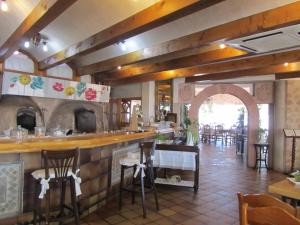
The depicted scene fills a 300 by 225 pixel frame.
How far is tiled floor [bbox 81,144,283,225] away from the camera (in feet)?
11.5

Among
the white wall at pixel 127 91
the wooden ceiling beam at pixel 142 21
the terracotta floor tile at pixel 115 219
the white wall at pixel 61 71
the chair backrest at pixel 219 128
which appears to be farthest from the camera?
the chair backrest at pixel 219 128

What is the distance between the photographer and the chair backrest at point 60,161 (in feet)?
9.17

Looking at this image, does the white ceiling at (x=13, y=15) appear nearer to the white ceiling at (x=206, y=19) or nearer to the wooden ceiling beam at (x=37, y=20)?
the wooden ceiling beam at (x=37, y=20)

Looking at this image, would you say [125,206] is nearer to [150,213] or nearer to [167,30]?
[150,213]

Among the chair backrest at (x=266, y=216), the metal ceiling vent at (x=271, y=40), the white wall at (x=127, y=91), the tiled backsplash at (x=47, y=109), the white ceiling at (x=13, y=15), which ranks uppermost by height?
the white ceiling at (x=13, y=15)

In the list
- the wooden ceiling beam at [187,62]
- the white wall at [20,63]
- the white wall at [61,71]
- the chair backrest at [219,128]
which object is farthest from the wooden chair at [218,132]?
the white wall at [20,63]

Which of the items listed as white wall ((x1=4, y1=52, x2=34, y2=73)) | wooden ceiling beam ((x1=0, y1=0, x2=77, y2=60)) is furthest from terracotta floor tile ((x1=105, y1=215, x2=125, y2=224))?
white wall ((x1=4, y1=52, x2=34, y2=73))

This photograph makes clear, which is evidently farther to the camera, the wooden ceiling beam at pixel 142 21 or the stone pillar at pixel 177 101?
the stone pillar at pixel 177 101

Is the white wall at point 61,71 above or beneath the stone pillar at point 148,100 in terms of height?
above

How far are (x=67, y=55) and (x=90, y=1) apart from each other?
1.75 metres

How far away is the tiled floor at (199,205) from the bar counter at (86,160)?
0.86ft

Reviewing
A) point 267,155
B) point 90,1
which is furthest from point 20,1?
point 267,155

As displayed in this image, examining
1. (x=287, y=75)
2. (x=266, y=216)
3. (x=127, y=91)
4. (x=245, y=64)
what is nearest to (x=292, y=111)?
(x=287, y=75)

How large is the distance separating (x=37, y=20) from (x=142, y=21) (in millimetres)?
1364
